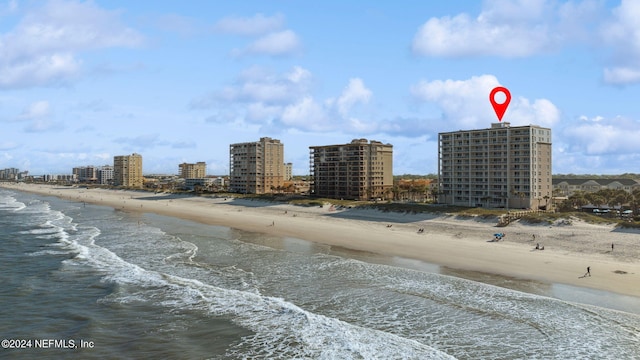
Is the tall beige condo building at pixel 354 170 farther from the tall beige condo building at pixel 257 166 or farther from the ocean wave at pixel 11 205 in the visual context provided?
the ocean wave at pixel 11 205

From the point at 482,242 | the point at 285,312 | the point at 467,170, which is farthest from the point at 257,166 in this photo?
the point at 285,312

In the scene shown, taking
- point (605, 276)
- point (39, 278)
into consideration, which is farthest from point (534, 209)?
point (39, 278)

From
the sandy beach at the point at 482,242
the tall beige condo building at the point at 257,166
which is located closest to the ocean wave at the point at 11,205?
the sandy beach at the point at 482,242

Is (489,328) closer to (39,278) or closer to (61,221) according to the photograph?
(39,278)

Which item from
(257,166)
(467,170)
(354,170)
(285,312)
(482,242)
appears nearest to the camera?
(285,312)

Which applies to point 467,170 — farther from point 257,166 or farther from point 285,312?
point 257,166

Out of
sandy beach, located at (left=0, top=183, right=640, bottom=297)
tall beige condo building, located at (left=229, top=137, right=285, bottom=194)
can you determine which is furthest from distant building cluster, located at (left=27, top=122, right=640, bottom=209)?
tall beige condo building, located at (left=229, top=137, right=285, bottom=194)
